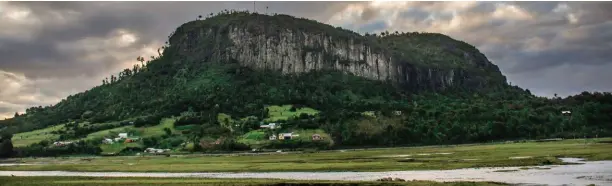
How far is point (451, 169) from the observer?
3593 inches

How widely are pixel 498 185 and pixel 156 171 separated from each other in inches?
2546

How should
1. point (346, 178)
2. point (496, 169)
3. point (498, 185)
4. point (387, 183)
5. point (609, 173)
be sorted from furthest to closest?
point (496, 169)
point (346, 178)
point (609, 173)
point (387, 183)
point (498, 185)

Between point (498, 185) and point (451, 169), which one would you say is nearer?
point (498, 185)

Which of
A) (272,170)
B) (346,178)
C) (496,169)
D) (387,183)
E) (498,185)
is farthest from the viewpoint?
(272,170)

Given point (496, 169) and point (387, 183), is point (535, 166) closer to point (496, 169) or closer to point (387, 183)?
point (496, 169)

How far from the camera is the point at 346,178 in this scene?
81.4 m

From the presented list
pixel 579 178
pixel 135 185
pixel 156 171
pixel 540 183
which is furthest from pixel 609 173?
pixel 156 171

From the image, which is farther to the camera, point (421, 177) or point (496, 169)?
point (496, 169)

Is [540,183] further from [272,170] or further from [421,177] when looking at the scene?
[272,170]

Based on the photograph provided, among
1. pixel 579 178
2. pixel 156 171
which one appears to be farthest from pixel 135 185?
pixel 579 178

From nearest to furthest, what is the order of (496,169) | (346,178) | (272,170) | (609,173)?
1. (609,173)
2. (346,178)
3. (496,169)
4. (272,170)

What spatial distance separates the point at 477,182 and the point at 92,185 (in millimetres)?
46796

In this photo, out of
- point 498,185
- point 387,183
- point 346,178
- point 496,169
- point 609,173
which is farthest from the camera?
point 496,169

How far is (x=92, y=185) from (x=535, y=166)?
6266 cm
